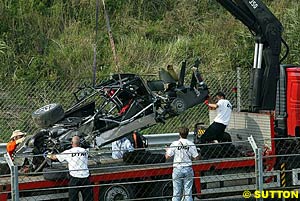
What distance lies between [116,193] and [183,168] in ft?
4.25

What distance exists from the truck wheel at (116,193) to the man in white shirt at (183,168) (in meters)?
0.94

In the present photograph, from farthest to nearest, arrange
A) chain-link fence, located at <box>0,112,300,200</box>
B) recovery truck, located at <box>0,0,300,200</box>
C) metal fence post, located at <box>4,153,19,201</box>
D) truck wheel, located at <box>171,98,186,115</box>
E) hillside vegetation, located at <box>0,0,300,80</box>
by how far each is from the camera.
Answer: hillside vegetation, located at <box>0,0,300,80</box> → truck wheel, located at <box>171,98,186,115</box> → recovery truck, located at <box>0,0,300,200</box> → chain-link fence, located at <box>0,112,300,200</box> → metal fence post, located at <box>4,153,19,201</box>

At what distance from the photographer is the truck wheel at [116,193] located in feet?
41.4

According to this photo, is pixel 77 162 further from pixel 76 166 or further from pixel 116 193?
pixel 116 193

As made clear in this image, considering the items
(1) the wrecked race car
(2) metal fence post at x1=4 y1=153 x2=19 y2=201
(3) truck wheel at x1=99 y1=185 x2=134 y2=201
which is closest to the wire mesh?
(3) truck wheel at x1=99 y1=185 x2=134 y2=201

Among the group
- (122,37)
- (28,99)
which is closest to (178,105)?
(28,99)

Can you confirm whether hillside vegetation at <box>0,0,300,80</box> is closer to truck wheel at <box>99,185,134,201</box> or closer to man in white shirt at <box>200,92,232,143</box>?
man in white shirt at <box>200,92,232,143</box>

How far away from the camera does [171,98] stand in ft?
43.8

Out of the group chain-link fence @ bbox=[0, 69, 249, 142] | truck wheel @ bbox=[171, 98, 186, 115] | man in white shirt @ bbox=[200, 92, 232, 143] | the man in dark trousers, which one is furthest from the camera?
chain-link fence @ bbox=[0, 69, 249, 142]

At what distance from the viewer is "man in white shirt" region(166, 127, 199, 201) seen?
1205 cm

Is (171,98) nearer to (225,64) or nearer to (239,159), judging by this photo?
(239,159)

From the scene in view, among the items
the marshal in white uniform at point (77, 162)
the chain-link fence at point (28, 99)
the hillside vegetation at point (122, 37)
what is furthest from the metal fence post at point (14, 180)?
the hillside vegetation at point (122, 37)

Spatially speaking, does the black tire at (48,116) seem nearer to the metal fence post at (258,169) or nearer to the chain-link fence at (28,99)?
the metal fence post at (258,169)

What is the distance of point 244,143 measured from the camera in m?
14.5
